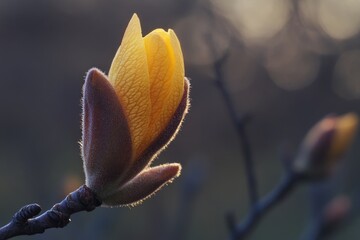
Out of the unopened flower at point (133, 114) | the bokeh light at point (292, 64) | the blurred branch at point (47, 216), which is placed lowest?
the bokeh light at point (292, 64)

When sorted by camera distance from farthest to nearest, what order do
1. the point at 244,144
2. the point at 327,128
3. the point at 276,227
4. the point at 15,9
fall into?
the point at 15,9 → the point at 276,227 → the point at 327,128 → the point at 244,144

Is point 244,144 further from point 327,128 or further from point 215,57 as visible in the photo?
point 327,128

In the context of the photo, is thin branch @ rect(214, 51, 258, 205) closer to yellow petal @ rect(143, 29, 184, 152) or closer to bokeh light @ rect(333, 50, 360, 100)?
yellow petal @ rect(143, 29, 184, 152)

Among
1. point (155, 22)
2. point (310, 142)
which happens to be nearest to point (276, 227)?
point (155, 22)

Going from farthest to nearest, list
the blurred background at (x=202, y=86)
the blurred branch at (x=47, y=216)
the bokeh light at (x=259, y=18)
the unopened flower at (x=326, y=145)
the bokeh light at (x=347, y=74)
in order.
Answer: the bokeh light at (x=347, y=74) < the blurred background at (x=202, y=86) < the bokeh light at (x=259, y=18) < the unopened flower at (x=326, y=145) < the blurred branch at (x=47, y=216)

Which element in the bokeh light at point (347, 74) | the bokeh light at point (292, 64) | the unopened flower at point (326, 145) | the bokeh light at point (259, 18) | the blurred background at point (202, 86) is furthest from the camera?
the bokeh light at point (347, 74)

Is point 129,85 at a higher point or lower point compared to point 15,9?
higher

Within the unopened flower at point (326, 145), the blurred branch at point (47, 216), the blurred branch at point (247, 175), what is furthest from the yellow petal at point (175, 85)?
the unopened flower at point (326, 145)

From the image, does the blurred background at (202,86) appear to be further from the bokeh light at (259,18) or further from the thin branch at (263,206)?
the thin branch at (263,206)
